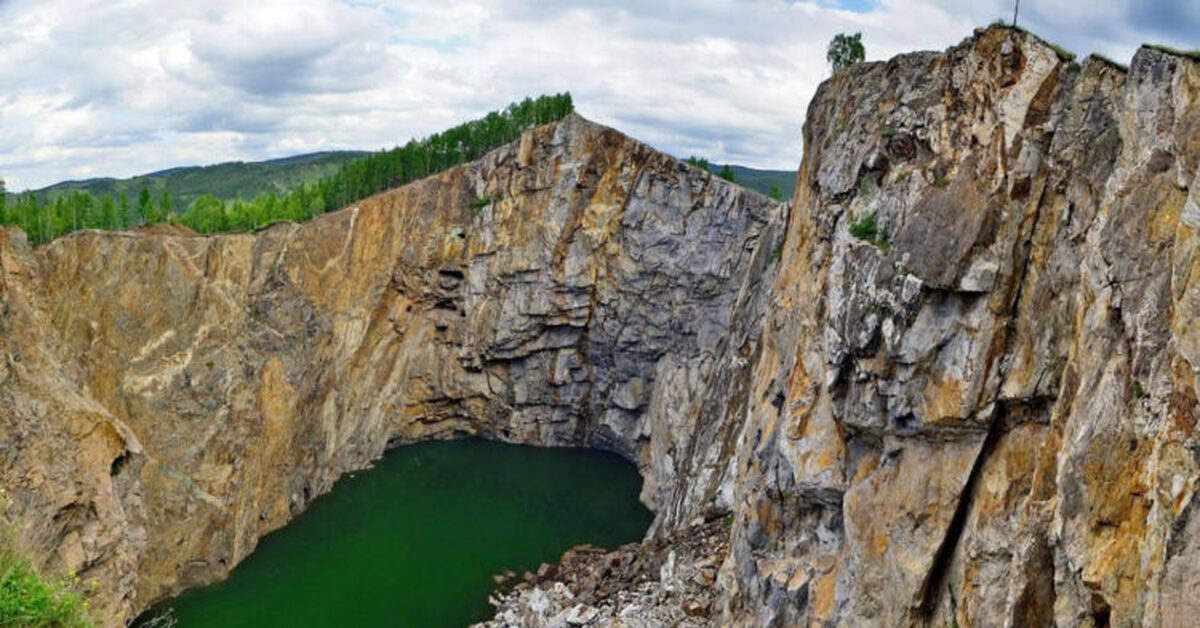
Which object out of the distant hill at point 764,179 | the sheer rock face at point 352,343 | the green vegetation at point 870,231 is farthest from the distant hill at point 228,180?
the green vegetation at point 870,231

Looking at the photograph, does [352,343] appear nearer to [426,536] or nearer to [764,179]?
[426,536]

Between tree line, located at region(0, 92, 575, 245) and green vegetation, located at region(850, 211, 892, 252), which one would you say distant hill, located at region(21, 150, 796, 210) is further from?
green vegetation, located at region(850, 211, 892, 252)

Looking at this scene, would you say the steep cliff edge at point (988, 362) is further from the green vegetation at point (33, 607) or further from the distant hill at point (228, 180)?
the distant hill at point (228, 180)

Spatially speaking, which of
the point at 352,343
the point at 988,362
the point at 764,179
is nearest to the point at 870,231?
the point at 988,362

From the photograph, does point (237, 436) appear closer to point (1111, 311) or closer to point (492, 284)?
point (492, 284)

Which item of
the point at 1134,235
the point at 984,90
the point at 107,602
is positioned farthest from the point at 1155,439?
the point at 107,602

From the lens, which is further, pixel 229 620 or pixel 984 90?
pixel 229 620
